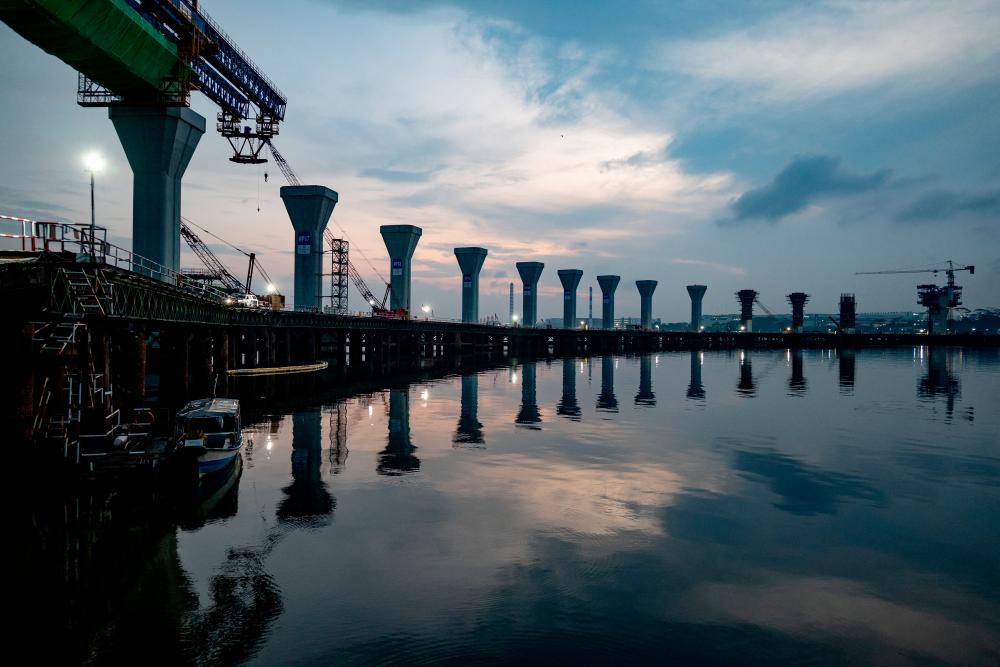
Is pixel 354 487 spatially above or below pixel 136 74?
below

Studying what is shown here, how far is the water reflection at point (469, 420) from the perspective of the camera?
42.8 metres

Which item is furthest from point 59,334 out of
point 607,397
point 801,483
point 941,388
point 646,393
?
point 941,388

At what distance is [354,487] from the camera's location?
2964 centimetres

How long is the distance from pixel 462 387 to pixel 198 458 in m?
53.1

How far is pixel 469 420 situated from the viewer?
5181 centimetres

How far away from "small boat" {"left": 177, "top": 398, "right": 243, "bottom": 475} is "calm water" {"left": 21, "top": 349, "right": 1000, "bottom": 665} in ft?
6.06

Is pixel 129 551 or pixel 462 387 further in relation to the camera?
pixel 462 387

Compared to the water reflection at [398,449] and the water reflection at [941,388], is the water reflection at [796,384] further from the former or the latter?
the water reflection at [398,449]

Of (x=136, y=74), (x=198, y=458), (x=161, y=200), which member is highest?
(x=136, y=74)

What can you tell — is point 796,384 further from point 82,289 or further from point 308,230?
point 308,230

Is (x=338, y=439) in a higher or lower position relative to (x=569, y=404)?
higher

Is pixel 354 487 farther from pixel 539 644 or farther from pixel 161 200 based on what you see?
pixel 161 200

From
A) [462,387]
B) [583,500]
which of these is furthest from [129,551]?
[462,387]

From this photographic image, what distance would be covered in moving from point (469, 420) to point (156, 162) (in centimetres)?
5372
